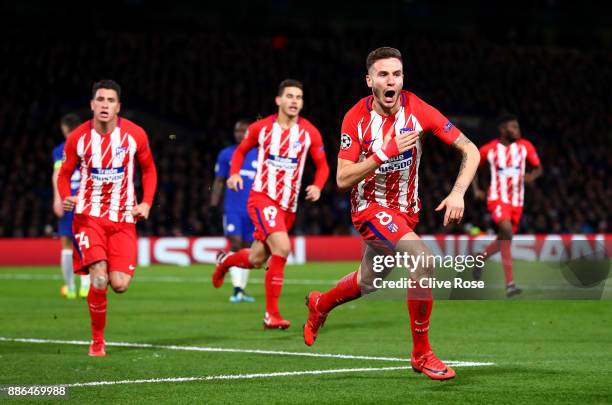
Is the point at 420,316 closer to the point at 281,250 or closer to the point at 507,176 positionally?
the point at 281,250

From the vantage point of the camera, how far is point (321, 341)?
374 inches

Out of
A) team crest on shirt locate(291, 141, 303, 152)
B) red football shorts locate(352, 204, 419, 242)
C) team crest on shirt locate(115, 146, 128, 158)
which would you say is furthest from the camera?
team crest on shirt locate(291, 141, 303, 152)

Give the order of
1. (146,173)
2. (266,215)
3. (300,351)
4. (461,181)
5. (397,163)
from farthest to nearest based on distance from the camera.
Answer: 1. (266,215)
2. (146,173)
3. (300,351)
4. (397,163)
5. (461,181)

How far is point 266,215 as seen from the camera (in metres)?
10.8

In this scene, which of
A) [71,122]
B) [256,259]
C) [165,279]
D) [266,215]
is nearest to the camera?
[266,215]

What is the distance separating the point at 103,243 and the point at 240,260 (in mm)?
2606

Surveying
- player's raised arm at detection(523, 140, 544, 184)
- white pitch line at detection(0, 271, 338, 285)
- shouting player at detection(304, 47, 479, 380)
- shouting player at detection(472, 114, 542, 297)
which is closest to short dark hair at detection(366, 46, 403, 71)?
shouting player at detection(304, 47, 479, 380)

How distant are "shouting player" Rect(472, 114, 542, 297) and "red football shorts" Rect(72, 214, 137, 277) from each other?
634 cm

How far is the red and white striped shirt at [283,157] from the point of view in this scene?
10.9 metres

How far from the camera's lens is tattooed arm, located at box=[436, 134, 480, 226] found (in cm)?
648

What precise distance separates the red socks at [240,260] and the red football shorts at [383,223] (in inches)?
150

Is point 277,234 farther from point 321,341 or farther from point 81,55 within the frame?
point 81,55

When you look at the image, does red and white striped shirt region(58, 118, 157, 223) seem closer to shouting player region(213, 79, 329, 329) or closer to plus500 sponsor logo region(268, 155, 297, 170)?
shouting player region(213, 79, 329, 329)

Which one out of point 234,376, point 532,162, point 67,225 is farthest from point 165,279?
point 234,376
